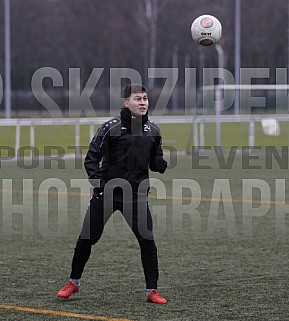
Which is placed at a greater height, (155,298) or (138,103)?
(138,103)

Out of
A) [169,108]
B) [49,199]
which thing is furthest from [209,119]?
[169,108]

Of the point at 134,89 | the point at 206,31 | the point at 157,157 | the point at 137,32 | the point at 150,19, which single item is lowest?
the point at 157,157

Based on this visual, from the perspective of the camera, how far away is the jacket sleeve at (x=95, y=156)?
7.14m

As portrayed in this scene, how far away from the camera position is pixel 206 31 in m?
9.66

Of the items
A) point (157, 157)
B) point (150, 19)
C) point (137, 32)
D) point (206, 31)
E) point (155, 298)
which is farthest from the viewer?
point (137, 32)

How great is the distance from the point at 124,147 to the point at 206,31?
281 cm

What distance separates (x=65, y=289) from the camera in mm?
7398

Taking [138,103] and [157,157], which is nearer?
[138,103]

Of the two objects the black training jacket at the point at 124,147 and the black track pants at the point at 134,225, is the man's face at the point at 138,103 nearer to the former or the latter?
the black training jacket at the point at 124,147

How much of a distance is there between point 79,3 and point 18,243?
5224cm

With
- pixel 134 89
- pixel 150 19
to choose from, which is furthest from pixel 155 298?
pixel 150 19

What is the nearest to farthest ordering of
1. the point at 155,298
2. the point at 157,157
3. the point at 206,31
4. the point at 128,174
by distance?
the point at 155,298
the point at 128,174
the point at 157,157
the point at 206,31

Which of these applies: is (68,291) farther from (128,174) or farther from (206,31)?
(206,31)

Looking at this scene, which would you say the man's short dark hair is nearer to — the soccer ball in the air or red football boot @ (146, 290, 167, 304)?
red football boot @ (146, 290, 167, 304)
